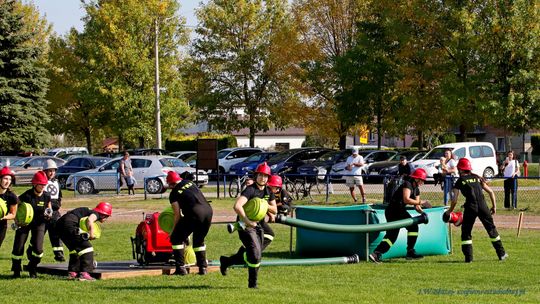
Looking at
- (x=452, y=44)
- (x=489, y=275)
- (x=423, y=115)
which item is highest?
(x=452, y=44)

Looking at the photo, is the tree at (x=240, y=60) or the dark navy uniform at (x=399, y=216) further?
the tree at (x=240, y=60)

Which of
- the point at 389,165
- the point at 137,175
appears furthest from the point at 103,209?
the point at 389,165

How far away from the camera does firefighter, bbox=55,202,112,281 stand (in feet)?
43.9

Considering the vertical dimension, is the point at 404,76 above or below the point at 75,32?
below

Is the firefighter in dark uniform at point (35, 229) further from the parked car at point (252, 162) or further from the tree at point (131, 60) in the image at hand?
the tree at point (131, 60)

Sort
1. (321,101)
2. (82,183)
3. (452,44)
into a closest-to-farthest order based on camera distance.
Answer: (82,183) → (452,44) → (321,101)

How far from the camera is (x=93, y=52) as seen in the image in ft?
170

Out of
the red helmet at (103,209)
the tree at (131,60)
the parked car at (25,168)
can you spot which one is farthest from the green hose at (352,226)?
the tree at (131,60)

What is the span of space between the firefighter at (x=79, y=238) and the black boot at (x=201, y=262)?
4.71 feet

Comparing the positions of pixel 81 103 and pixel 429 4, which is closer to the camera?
pixel 429 4

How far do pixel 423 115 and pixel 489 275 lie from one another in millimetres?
29462

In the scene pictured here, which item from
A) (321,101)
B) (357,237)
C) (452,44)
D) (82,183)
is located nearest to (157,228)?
(357,237)

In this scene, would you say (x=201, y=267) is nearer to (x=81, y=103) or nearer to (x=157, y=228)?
(x=157, y=228)

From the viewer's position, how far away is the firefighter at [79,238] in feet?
43.9
